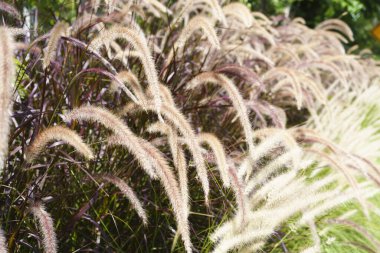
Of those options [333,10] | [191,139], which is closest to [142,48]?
[191,139]

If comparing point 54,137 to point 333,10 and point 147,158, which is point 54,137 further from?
point 333,10

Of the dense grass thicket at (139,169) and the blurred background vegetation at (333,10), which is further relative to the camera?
the blurred background vegetation at (333,10)

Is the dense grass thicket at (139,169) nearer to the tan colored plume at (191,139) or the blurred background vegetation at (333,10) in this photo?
the tan colored plume at (191,139)

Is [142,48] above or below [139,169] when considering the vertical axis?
above

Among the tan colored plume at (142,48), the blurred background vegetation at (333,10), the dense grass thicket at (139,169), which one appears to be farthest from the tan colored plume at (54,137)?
the blurred background vegetation at (333,10)

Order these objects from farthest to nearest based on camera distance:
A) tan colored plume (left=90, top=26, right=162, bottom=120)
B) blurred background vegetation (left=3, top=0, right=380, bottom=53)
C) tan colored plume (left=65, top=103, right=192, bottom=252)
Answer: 1. blurred background vegetation (left=3, top=0, right=380, bottom=53)
2. tan colored plume (left=90, top=26, right=162, bottom=120)
3. tan colored plume (left=65, top=103, right=192, bottom=252)

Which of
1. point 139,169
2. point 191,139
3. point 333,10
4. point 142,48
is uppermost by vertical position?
point 142,48

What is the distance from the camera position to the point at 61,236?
2.03m

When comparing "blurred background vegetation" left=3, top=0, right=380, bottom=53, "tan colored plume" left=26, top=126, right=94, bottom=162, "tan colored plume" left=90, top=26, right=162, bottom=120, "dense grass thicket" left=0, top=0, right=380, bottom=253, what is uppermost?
"tan colored plume" left=90, top=26, right=162, bottom=120

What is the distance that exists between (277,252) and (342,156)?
1.81 feet

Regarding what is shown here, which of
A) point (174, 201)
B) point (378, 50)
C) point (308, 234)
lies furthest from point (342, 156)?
point (378, 50)

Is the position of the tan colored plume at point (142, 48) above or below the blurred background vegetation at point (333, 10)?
above

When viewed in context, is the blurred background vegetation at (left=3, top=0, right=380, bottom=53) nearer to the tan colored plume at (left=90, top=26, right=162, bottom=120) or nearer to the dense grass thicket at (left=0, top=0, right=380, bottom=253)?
the dense grass thicket at (left=0, top=0, right=380, bottom=253)

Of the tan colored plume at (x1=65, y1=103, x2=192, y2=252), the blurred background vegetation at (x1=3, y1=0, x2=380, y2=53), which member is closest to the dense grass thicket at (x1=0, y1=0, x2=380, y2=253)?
the tan colored plume at (x1=65, y1=103, x2=192, y2=252)
